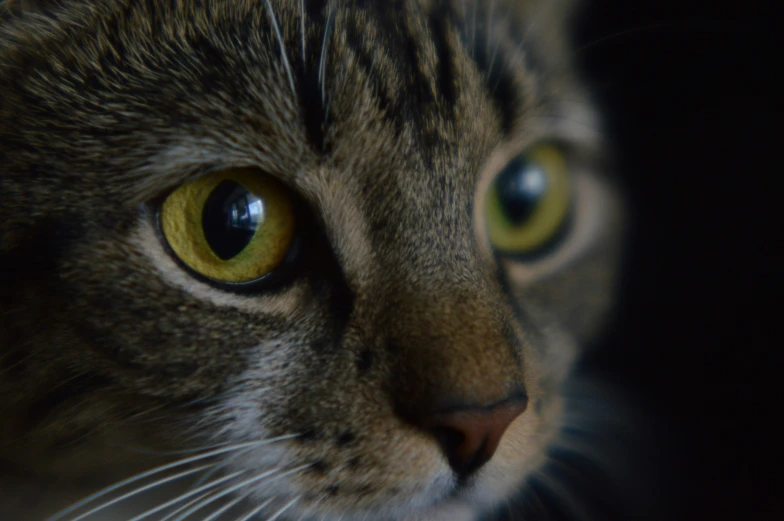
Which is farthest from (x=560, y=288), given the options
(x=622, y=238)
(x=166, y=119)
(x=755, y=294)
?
(x=166, y=119)

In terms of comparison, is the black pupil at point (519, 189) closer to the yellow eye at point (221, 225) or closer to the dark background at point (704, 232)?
the dark background at point (704, 232)

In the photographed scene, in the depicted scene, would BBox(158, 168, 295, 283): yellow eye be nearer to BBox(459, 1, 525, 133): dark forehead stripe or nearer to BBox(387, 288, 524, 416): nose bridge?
BBox(387, 288, 524, 416): nose bridge

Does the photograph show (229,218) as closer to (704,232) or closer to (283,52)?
(283,52)

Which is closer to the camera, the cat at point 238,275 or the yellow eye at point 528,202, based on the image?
the cat at point 238,275

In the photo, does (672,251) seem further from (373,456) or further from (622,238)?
(373,456)

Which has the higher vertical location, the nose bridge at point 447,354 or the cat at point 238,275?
the cat at point 238,275

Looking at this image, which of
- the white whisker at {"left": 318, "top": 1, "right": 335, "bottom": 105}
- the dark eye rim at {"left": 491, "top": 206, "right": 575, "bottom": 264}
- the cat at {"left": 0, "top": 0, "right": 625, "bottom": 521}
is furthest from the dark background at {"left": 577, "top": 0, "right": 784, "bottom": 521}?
the white whisker at {"left": 318, "top": 1, "right": 335, "bottom": 105}

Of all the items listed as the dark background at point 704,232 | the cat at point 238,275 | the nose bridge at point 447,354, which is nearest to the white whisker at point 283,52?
the cat at point 238,275

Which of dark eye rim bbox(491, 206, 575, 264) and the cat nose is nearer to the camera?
the cat nose

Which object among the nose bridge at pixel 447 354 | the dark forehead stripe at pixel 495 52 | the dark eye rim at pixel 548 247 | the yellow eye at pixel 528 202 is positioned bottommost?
the nose bridge at pixel 447 354
